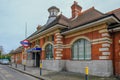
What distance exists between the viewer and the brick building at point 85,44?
1548 centimetres

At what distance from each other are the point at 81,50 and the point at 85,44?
0.96m

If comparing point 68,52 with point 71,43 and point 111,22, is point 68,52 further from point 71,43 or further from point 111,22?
point 111,22

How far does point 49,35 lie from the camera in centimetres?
2344

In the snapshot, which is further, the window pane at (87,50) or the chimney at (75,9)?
the chimney at (75,9)

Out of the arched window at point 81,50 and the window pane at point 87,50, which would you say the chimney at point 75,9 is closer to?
the arched window at point 81,50

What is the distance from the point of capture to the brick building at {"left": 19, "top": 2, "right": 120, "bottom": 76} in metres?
15.5

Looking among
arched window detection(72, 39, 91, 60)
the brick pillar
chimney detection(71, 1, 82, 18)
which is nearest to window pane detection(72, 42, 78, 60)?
arched window detection(72, 39, 91, 60)

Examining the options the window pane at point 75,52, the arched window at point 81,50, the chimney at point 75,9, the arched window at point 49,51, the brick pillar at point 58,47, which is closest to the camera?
the arched window at point 81,50

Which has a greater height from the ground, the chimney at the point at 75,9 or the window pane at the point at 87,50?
the chimney at the point at 75,9

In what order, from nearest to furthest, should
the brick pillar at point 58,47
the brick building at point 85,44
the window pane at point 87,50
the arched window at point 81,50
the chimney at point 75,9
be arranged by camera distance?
the brick building at point 85,44, the window pane at point 87,50, the arched window at point 81,50, the brick pillar at point 58,47, the chimney at point 75,9

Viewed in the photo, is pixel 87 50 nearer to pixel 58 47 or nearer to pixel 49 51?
pixel 58 47

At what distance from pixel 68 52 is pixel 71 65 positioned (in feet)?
5.46

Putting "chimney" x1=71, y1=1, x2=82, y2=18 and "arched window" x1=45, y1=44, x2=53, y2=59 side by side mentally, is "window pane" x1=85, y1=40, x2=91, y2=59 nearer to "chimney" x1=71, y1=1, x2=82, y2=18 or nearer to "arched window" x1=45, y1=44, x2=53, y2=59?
"arched window" x1=45, y1=44, x2=53, y2=59

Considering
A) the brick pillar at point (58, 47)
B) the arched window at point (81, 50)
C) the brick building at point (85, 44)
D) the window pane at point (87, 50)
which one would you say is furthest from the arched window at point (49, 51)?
the window pane at point (87, 50)
